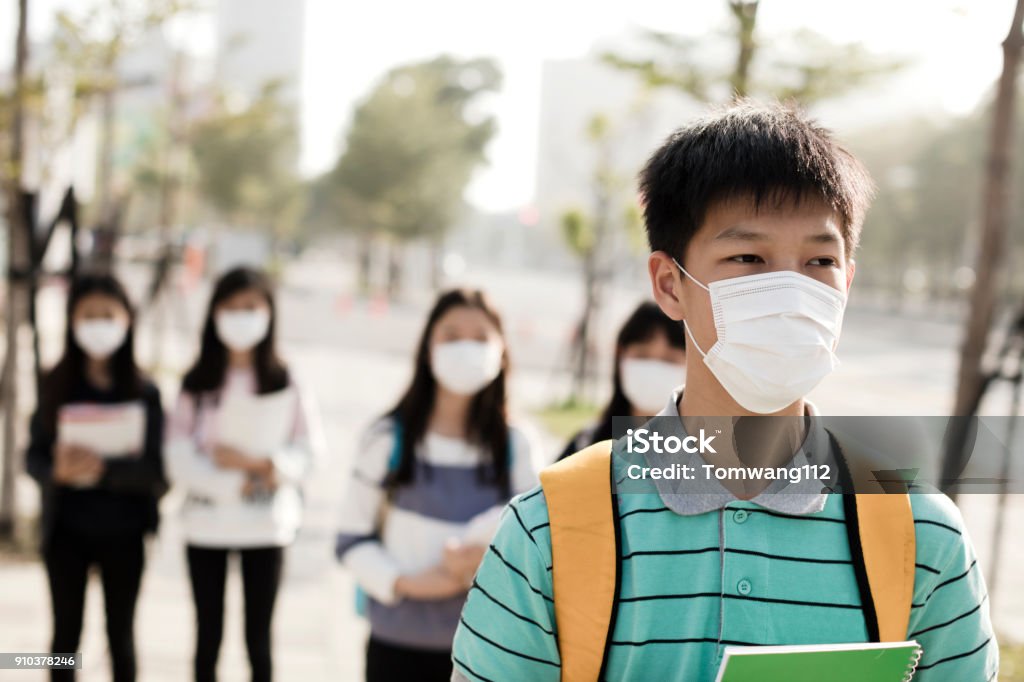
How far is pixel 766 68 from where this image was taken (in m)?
5.91

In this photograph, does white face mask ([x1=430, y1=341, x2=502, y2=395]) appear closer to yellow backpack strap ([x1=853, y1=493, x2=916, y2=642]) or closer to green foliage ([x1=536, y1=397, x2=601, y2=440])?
yellow backpack strap ([x1=853, y1=493, x2=916, y2=642])

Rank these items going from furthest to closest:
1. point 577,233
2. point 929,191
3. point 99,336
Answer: point 929,191 → point 577,233 → point 99,336

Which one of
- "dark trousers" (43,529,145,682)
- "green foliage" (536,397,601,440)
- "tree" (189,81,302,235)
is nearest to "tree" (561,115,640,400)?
"green foliage" (536,397,601,440)

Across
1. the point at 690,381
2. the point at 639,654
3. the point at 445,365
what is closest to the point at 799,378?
the point at 690,381

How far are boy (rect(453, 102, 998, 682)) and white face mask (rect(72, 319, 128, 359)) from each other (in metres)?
2.65

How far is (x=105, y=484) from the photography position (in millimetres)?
3359

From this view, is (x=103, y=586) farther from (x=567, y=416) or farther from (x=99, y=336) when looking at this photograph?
(x=567, y=416)

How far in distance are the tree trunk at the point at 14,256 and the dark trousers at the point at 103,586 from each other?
2.38 meters

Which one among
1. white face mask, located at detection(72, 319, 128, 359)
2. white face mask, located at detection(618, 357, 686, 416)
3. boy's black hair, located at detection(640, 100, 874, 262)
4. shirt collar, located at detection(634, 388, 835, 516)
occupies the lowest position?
shirt collar, located at detection(634, 388, 835, 516)

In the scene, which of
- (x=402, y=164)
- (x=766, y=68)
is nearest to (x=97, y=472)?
(x=766, y=68)

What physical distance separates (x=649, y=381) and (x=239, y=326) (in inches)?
59.1

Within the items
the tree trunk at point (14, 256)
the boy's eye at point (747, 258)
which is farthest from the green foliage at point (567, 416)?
the boy's eye at point (747, 258)

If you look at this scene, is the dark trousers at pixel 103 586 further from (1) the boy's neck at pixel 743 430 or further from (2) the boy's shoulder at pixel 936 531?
(2) the boy's shoulder at pixel 936 531

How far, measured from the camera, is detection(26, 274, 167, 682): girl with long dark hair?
3.26 m
